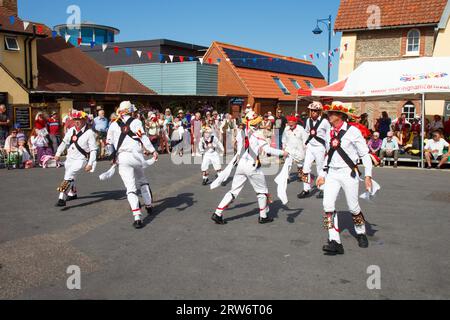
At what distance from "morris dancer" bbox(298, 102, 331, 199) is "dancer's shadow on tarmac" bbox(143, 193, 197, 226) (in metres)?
2.55

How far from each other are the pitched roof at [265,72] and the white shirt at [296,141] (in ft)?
63.6

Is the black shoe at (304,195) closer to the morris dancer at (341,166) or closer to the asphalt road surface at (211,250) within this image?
the asphalt road surface at (211,250)

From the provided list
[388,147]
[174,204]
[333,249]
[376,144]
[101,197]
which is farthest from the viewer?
[376,144]

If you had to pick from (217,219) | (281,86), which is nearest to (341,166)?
(217,219)

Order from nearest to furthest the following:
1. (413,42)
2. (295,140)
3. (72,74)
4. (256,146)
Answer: (256,146) → (295,140) → (413,42) → (72,74)

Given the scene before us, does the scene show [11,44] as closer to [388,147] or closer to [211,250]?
[388,147]

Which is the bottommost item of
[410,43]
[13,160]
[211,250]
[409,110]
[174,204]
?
[211,250]

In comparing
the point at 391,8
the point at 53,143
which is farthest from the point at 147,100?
the point at 391,8

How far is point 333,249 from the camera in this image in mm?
5844

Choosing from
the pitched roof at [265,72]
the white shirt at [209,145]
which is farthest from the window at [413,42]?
the white shirt at [209,145]

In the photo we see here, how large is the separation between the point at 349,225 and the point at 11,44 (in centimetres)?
2111

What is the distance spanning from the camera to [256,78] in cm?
3441

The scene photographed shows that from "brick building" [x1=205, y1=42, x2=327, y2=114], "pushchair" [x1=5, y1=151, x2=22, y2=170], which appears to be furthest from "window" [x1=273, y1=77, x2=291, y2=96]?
"pushchair" [x1=5, y1=151, x2=22, y2=170]

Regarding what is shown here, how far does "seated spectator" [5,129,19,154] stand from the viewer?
1423 cm
